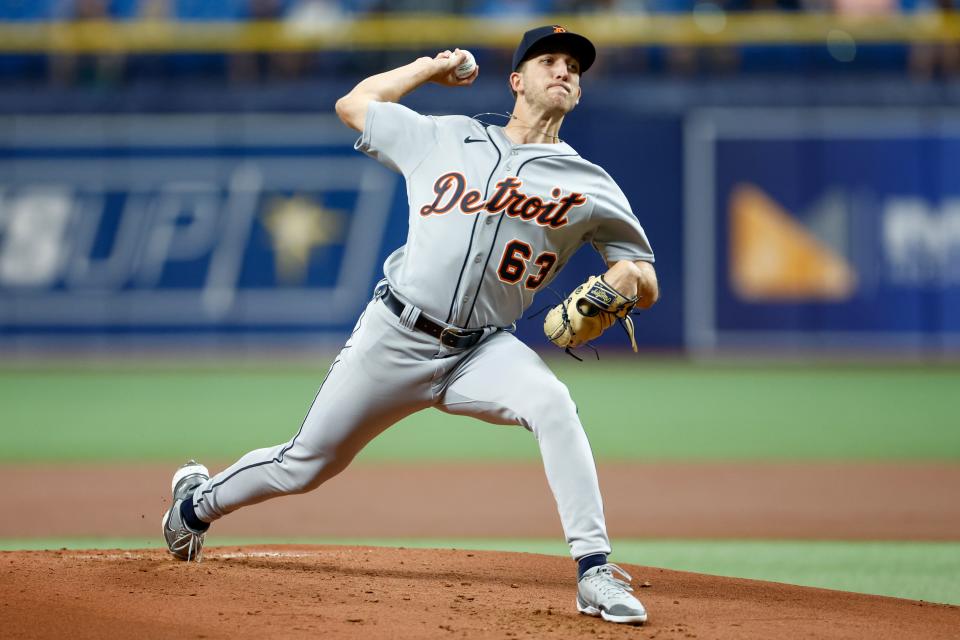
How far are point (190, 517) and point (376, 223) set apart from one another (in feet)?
34.2

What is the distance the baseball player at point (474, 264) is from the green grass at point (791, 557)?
0.99m

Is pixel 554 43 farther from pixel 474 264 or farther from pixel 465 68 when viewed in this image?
pixel 474 264

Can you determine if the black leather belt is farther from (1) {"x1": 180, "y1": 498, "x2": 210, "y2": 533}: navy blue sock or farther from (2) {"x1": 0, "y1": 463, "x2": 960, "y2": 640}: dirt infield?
(1) {"x1": 180, "y1": 498, "x2": 210, "y2": 533}: navy blue sock

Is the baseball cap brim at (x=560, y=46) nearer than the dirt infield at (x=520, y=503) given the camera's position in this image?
Yes

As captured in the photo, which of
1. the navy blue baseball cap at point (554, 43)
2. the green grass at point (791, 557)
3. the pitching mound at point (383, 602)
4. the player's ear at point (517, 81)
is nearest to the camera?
the pitching mound at point (383, 602)

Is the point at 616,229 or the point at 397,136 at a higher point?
the point at 397,136

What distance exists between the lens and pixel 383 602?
3816 mm

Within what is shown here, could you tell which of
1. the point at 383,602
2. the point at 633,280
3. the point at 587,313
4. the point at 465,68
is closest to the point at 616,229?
the point at 633,280

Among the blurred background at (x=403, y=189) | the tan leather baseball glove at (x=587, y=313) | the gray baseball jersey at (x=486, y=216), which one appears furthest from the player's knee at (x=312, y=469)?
the blurred background at (x=403, y=189)

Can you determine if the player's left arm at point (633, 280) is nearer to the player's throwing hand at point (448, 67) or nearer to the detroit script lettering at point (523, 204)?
the detroit script lettering at point (523, 204)

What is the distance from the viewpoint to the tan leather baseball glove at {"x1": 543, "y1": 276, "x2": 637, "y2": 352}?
3.92 meters

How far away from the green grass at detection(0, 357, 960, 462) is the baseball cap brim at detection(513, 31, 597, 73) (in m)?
4.34

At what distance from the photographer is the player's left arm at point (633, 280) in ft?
12.9

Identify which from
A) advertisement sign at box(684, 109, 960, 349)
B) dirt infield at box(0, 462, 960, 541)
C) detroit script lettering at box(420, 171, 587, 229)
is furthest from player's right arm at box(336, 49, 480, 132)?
advertisement sign at box(684, 109, 960, 349)
